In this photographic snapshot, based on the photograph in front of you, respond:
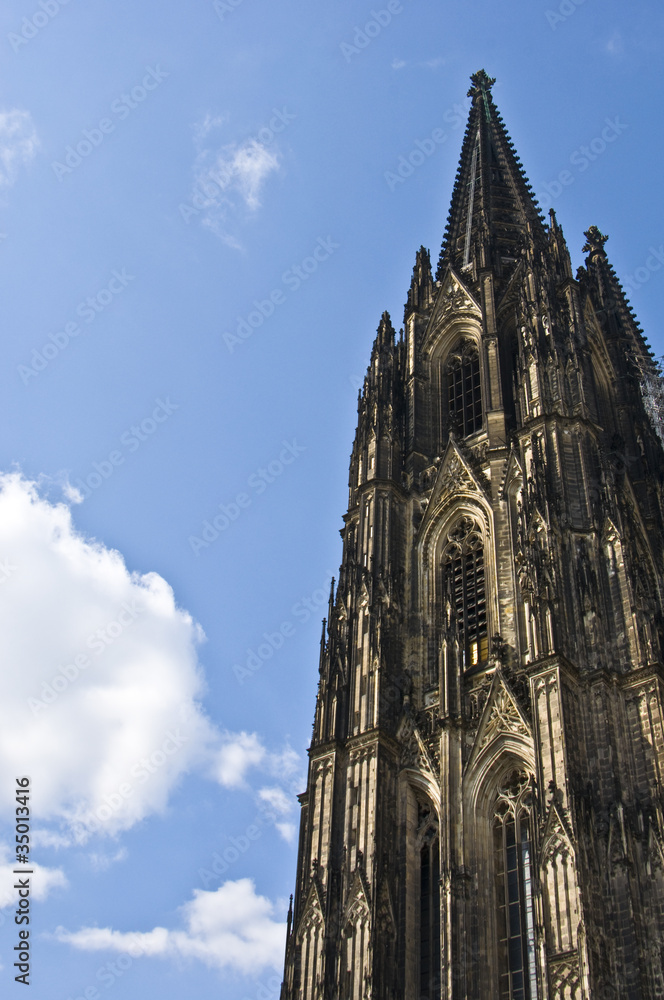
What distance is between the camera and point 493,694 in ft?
105

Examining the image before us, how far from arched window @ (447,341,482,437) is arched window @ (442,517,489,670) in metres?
4.99

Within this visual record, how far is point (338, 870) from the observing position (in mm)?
30750

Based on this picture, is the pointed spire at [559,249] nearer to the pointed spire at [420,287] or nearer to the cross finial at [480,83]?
the pointed spire at [420,287]

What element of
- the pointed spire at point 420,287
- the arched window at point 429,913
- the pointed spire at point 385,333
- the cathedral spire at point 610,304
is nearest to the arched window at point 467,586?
the arched window at point 429,913

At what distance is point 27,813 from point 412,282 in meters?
29.3

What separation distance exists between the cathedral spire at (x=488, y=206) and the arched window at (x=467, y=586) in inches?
522

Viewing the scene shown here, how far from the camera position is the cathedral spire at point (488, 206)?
49.2 metres

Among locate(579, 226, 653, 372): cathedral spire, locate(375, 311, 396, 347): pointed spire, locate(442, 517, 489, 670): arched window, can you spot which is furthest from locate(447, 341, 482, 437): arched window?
locate(579, 226, 653, 372): cathedral spire

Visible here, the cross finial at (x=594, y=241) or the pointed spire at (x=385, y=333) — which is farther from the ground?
the cross finial at (x=594, y=241)

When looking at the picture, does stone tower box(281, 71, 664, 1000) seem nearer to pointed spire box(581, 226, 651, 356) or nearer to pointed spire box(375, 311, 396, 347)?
pointed spire box(375, 311, 396, 347)

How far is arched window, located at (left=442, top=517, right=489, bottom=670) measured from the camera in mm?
34750

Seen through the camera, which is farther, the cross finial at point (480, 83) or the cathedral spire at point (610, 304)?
the cross finial at point (480, 83)

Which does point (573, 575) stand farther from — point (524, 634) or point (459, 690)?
point (459, 690)

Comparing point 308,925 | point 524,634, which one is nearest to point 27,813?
point 308,925
